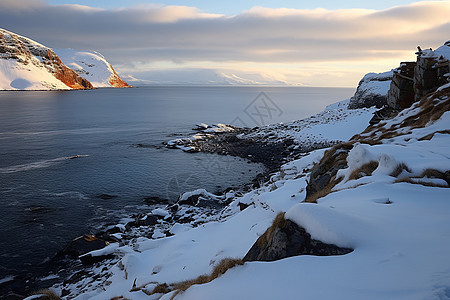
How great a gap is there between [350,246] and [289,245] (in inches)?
43.2

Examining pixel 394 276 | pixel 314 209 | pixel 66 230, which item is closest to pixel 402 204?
pixel 314 209

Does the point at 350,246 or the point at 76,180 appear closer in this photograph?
the point at 350,246

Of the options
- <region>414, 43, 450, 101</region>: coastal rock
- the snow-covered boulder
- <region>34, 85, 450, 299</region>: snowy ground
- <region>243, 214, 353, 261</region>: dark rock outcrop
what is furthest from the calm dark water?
the snow-covered boulder

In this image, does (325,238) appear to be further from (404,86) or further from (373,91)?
(373,91)

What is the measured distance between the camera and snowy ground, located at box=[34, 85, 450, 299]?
14.2 ft

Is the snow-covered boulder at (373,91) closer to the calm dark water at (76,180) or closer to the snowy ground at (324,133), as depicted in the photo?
the snowy ground at (324,133)

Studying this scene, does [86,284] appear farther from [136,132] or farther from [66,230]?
[136,132]

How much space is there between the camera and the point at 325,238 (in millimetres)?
5422

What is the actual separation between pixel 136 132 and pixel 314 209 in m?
54.6

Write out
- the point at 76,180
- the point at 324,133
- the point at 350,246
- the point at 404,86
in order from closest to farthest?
the point at 350,246
the point at 404,86
the point at 76,180
the point at 324,133

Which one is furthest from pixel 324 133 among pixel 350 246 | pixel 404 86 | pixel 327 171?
pixel 350 246

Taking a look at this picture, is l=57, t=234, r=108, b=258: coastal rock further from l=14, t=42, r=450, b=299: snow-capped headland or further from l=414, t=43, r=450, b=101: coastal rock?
l=414, t=43, r=450, b=101: coastal rock

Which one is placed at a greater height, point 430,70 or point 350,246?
point 430,70

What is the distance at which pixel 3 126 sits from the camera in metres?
57.8
